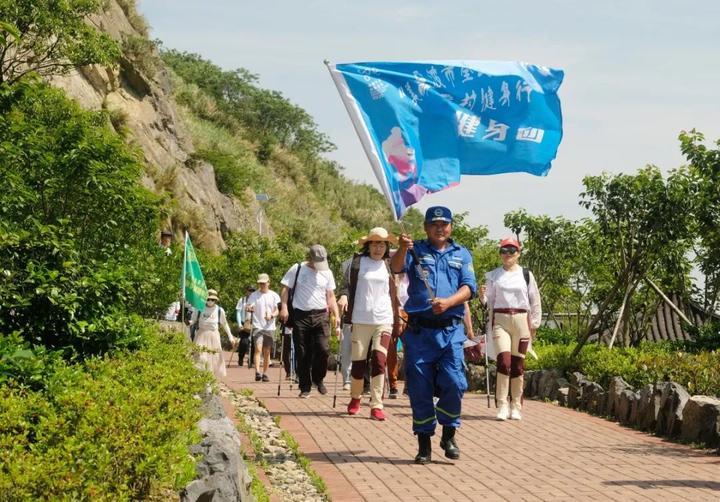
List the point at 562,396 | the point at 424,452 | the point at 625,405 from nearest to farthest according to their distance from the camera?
the point at 424,452 < the point at 625,405 < the point at 562,396

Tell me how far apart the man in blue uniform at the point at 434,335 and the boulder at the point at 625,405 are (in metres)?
3.71

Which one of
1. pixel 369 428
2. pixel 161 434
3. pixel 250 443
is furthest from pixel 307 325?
pixel 161 434

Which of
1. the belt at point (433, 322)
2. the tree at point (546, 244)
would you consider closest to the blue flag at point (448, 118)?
the belt at point (433, 322)

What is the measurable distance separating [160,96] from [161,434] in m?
40.6

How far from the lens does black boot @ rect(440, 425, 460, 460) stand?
350 inches

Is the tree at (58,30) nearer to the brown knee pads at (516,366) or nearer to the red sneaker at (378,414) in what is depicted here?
the red sneaker at (378,414)

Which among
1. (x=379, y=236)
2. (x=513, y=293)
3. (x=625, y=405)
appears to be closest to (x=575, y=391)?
(x=625, y=405)

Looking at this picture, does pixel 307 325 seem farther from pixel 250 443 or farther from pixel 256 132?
pixel 256 132

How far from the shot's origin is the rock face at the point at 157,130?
39.1 m

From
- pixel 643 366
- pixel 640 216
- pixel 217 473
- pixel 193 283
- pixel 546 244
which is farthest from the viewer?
pixel 546 244

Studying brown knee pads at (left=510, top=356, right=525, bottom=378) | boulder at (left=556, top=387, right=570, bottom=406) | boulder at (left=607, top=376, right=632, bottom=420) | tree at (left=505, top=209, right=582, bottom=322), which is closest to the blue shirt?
brown knee pads at (left=510, top=356, right=525, bottom=378)

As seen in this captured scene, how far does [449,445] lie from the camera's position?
8.89 metres

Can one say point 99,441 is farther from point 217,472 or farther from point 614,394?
point 614,394

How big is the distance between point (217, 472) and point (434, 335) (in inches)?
137
